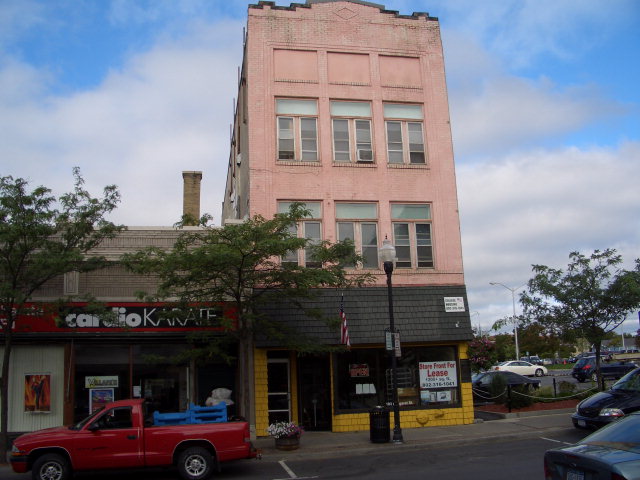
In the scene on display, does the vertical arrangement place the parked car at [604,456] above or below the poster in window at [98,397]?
below

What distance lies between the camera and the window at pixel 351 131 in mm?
20422

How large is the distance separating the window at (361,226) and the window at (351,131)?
5.41 feet

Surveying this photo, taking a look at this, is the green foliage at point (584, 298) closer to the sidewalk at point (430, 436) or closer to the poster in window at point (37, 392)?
the sidewalk at point (430, 436)

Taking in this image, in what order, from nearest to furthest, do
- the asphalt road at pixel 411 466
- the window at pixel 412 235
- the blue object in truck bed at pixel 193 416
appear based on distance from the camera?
the asphalt road at pixel 411 466
the blue object in truck bed at pixel 193 416
the window at pixel 412 235

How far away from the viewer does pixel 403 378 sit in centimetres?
1916

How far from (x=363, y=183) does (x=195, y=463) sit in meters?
11.0

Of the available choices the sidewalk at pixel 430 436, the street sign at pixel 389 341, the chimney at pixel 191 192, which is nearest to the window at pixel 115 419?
the sidewalk at pixel 430 436

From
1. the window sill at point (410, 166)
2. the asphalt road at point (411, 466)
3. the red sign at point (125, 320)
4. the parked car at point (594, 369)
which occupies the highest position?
the window sill at point (410, 166)

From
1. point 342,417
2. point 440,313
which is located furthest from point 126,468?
point 440,313

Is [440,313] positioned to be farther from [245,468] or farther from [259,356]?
[245,468]

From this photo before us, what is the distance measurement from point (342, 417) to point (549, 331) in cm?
841

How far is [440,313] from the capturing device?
19.1 m

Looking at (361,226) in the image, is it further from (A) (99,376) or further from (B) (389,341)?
(A) (99,376)

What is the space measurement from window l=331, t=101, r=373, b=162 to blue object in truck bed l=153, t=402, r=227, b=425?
9950 mm
